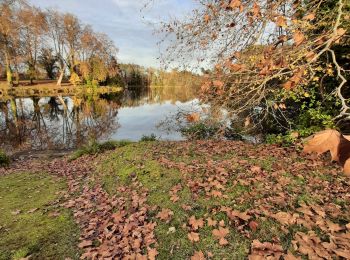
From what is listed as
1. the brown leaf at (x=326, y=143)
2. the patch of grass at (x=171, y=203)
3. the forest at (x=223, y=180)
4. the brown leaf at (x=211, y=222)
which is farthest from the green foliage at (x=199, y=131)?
the brown leaf at (x=326, y=143)

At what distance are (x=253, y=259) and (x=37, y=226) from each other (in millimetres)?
4347

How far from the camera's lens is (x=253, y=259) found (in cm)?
406

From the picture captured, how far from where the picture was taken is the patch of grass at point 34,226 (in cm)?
527

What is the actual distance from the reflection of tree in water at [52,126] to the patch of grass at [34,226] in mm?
9135

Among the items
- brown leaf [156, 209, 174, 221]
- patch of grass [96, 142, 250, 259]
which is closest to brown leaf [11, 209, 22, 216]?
patch of grass [96, 142, 250, 259]

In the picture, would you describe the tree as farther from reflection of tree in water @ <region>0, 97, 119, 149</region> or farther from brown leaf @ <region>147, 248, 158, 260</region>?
brown leaf @ <region>147, 248, 158, 260</region>

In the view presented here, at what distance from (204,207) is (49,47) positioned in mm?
62146

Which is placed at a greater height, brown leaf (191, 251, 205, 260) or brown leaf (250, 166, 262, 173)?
brown leaf (250, 166, 262, 173)

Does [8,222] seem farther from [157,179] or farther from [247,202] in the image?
[247,202]

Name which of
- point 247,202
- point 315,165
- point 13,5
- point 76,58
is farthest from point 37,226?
point 76,58

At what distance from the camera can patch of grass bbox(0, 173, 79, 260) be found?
5.27 metres

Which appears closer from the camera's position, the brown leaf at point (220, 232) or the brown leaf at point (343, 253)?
the brown leaf at point (343, 253)

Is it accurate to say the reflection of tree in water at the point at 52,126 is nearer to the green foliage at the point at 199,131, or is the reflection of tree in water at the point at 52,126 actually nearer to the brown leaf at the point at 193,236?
the green foliage at the point at 199,131

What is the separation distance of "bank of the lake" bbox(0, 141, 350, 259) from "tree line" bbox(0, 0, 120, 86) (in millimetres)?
44215
